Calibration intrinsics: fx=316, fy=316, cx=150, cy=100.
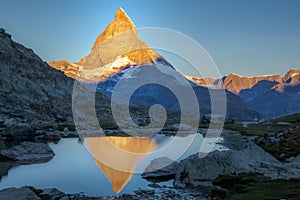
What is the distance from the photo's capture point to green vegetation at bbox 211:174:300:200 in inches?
1240

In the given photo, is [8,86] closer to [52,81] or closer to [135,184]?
[52,81]

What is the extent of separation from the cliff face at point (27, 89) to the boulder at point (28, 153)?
6195cm

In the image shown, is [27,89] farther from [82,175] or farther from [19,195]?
[19,195]

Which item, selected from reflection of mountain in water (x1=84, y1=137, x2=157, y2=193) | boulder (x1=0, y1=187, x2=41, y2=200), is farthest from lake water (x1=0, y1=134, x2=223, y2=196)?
boulder (x1=0, y1=187, x2=41, y2=200)

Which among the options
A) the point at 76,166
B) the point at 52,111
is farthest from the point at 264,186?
the point at 52,111

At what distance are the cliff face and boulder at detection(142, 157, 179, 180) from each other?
284ft

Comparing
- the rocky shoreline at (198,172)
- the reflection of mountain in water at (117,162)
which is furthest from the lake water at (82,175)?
the rocky shoreline at (198,172)

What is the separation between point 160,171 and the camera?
48375mm

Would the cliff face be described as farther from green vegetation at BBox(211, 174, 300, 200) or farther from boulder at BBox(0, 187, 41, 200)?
green vegetation at BBox(211, 174, 300, 200)

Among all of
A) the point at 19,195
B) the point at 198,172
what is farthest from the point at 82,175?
the point at 198,172

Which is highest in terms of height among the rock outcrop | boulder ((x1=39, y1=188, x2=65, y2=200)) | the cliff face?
the cliff face

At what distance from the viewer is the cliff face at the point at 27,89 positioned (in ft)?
437

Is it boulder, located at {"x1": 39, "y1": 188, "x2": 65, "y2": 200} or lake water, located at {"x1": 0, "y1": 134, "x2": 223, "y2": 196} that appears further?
lake water, located at {"x1": 0, "y1": 134, "x2": 223, "y2": 196}

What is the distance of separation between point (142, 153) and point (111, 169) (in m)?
20.5
